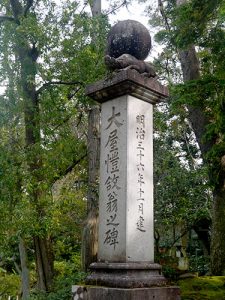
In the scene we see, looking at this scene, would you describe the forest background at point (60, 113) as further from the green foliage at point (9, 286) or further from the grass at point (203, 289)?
the green foliage at point (9, 286)

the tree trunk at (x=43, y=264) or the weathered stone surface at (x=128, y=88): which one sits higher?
the weathered stone surface at (x=128, y=88)

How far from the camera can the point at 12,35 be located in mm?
9242

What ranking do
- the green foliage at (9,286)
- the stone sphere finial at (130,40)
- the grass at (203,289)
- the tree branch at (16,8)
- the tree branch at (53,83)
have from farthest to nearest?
the green foliage at (9,286)
the tree branch at (16,8)
the tree branch at (53,83)
the grass at (203,289)
the stone sphere finial at (130,40)

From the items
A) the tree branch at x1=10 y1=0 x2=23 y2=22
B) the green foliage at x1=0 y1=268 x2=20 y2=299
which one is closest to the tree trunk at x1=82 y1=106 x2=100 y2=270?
the tree branch at x1=10 y1=0 x2=23 y2=22

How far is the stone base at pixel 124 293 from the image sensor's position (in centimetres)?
392

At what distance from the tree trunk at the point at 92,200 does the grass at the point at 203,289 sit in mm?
2333

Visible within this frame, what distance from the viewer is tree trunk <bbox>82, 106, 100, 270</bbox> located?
931cm

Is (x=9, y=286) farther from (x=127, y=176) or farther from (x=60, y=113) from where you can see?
(x=127, y=176)

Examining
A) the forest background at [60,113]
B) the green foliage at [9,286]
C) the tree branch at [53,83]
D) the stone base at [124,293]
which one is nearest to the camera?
the stone base at [124,293]

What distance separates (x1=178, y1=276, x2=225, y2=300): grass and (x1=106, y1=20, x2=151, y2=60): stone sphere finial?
13.7 feet

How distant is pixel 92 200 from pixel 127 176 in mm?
5360

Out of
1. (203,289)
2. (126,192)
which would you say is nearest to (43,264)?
(203,289)

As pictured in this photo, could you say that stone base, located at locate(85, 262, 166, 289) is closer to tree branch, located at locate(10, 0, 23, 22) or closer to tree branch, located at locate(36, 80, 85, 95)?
tree branch, located at locate(36, 80, 85, 95)

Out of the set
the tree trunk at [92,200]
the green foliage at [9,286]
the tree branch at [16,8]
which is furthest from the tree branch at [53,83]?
the green foliage at [9,286]
